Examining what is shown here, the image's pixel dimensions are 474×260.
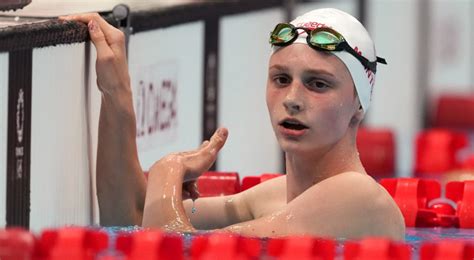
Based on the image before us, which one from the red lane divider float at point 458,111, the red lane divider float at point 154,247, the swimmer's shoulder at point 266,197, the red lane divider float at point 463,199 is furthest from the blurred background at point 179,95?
the red lane divider float at point 463,199

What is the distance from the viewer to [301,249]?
9.68ft

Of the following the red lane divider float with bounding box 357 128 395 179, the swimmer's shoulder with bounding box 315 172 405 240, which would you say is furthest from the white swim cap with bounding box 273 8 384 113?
the red lane divider float with bounding box 357 128 395 179

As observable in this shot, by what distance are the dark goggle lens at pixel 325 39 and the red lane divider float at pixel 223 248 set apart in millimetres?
723

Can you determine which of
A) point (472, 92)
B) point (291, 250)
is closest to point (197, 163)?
point (291, 250)

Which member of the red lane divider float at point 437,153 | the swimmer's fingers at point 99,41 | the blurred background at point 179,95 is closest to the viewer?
the blurred background at point 179,95

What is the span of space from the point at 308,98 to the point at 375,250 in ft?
2.68

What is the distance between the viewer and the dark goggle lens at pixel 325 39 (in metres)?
3.70

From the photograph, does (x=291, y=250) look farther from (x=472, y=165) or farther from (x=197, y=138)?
(x=472, y=165)

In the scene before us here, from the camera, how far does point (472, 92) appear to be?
1261 centimetres

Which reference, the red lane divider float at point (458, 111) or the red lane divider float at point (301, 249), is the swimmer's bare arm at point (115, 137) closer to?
the red lane divider float at point (301, 249)

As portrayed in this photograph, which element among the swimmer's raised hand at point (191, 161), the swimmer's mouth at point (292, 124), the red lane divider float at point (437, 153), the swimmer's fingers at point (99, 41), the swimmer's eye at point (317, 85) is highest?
the swimmer's fingers at point (99, 41)

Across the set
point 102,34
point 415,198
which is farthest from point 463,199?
point 102,34

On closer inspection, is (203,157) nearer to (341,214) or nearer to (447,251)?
(341,214)

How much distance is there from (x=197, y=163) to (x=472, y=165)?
4.47 meters
